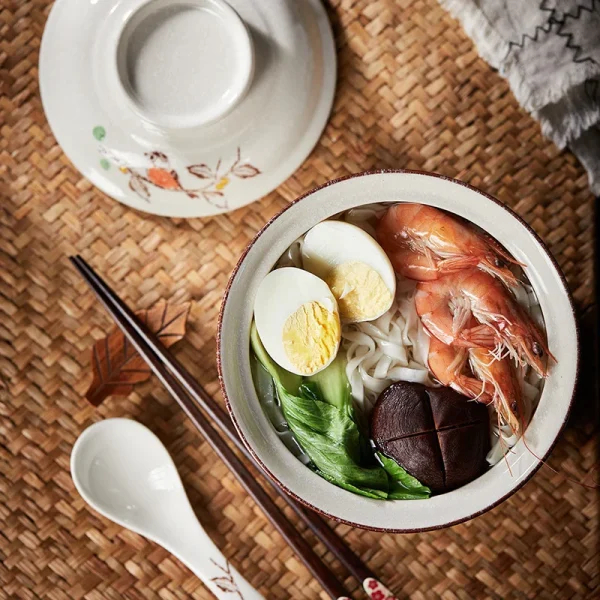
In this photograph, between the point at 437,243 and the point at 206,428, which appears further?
the point at 206,428

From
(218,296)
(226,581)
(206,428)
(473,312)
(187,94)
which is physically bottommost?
(226,581)

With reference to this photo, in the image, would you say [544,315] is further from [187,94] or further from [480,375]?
[187,94]

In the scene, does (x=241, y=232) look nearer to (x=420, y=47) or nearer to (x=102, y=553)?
(x=420, y=47)

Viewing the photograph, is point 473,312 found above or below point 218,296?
below

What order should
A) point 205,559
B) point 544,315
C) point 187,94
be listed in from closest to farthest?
point 544,315
point 187,94
point 205,559

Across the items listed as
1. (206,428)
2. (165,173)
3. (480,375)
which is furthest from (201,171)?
(480,375)

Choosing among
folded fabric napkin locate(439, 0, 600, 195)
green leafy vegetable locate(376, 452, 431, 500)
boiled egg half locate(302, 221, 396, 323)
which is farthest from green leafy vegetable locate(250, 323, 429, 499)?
folded fabric napkin locate(439, 0, 600, 195)

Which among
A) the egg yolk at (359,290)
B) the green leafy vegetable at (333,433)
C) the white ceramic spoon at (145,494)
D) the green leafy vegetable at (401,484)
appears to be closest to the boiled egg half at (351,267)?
the egg yolk at (359,290)
